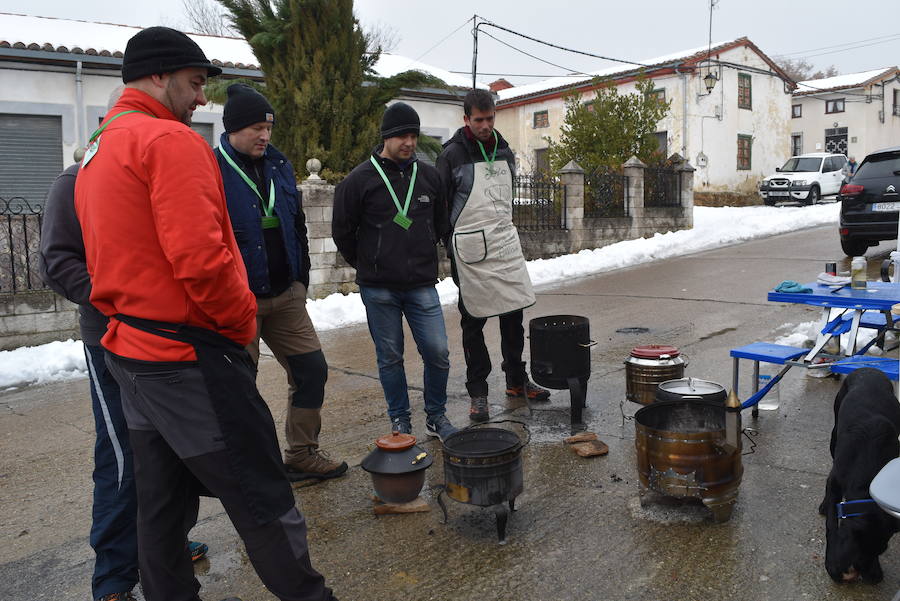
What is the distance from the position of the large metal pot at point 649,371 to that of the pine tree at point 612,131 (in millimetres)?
13141

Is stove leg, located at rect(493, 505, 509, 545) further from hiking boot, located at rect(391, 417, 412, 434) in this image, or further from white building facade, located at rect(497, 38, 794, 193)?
white building facade, located at rect(497, 38, 794, 193)

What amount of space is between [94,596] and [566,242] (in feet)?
42.3

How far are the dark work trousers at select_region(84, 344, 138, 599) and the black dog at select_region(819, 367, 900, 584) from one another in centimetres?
275

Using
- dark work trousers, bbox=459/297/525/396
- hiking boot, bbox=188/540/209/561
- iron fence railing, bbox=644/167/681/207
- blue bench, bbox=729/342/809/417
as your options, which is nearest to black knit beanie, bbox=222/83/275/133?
hiking boot, bbox=188/540/209/561

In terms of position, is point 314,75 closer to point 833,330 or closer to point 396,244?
point 396,244

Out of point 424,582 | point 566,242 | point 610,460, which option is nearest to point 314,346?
point 424,582

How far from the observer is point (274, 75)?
12703mm

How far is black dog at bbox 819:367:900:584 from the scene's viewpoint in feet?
9.71

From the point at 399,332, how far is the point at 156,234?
2571 millimetres

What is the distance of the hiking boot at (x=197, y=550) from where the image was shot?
11.5 ft

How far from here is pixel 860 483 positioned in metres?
3.06

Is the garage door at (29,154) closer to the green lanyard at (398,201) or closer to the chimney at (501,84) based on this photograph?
the green lanyard at (398,201)

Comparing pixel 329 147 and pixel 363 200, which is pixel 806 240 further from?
pixel 363 200

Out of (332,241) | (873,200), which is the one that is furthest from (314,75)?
(873,200)
